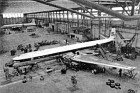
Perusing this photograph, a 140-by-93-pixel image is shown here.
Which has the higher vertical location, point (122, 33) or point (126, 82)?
point (122, 33)

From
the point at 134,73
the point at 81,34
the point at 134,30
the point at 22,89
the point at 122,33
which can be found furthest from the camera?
the point at 81,34

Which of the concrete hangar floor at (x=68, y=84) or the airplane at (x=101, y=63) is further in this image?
the airplane at (x=101, y=63)

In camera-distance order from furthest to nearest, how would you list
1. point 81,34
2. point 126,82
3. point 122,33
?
point 81,34
point 122,33
point 126,82

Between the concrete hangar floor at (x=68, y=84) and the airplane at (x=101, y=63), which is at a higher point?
the airplane at (x=101, y=63)

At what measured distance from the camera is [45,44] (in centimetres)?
4466

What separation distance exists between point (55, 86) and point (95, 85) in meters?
5.66

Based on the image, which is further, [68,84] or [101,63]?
[101,63]

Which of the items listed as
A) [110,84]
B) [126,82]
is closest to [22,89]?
[110,84]

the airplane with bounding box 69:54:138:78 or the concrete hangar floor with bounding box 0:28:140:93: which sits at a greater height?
the airplane with bounding box 69:54:138:78

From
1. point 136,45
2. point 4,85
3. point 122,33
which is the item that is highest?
point 122,33

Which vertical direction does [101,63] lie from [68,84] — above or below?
above

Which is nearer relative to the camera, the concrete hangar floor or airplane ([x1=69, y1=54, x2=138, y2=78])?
the concrete hangar floor

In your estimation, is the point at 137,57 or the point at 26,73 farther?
the point at 137,57

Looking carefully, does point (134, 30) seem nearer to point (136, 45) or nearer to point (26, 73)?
point (136, 45)
